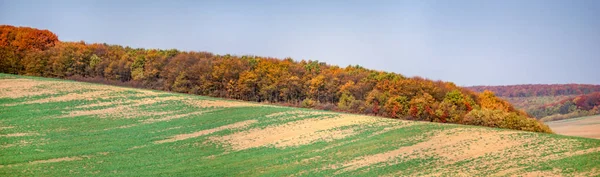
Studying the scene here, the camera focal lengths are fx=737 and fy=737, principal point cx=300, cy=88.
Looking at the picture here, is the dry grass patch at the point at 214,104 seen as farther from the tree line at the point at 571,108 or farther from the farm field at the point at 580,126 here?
the tree line at the point at 571,108

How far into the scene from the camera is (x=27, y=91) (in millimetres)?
69000

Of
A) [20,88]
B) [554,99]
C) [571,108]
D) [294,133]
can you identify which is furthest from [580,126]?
[20,88]

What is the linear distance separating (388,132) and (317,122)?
6799 mm

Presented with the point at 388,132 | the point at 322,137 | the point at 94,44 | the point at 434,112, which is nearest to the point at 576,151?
the point at 388,132

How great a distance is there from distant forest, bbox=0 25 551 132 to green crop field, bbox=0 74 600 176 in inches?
572

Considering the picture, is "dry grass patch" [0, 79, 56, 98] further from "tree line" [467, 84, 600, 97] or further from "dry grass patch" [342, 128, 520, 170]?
"tree line" [467, 84, 600, 97]

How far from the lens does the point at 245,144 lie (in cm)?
5181

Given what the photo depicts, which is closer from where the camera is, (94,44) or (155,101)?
(155,101)

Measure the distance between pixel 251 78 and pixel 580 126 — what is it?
36.8m

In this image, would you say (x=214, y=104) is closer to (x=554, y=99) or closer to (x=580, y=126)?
(x=580, y=126)

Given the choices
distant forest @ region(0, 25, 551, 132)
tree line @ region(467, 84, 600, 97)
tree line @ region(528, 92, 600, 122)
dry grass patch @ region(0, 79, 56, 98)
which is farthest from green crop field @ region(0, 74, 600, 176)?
tree line @ region(467, 84, 600, 97)

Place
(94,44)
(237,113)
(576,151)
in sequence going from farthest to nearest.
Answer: (94,44), (237,113), (576,151)

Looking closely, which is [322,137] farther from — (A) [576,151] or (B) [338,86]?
(B) [338,86]

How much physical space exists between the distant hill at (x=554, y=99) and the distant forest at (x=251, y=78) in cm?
596
